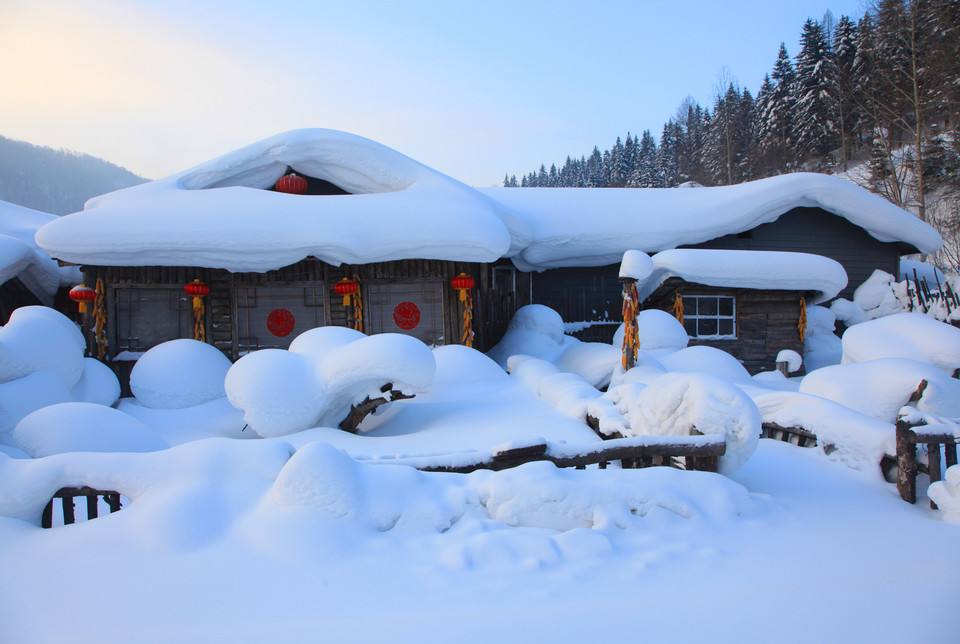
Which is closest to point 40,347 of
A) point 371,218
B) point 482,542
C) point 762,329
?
point 371,218

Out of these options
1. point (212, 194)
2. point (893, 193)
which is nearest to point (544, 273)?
point (212, 194)

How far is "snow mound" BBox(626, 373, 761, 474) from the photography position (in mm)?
4816

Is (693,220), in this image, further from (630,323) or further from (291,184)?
(291,184)

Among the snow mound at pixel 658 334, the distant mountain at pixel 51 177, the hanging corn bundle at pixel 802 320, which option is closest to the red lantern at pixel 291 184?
Result: the snow mound at pixel 658 334

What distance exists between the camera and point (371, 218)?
1135 centimetres

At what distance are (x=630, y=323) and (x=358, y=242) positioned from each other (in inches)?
207

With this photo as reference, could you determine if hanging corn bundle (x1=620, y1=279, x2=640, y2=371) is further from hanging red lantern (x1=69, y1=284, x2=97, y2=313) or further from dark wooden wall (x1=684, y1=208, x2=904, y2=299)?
hanging red lantern (x1=69, y1=284, x2=97, y2=313)

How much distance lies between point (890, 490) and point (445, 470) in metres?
4.04

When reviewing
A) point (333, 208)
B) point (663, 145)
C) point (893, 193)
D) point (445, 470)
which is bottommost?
point (445, 470)

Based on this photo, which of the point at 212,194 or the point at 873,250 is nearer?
the point at 212,194

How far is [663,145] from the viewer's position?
173ft

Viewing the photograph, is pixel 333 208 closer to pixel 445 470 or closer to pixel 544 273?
pixel 544 273

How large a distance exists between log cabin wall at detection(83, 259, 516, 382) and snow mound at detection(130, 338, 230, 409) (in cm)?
199

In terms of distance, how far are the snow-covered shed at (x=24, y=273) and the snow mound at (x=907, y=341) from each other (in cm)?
1666
